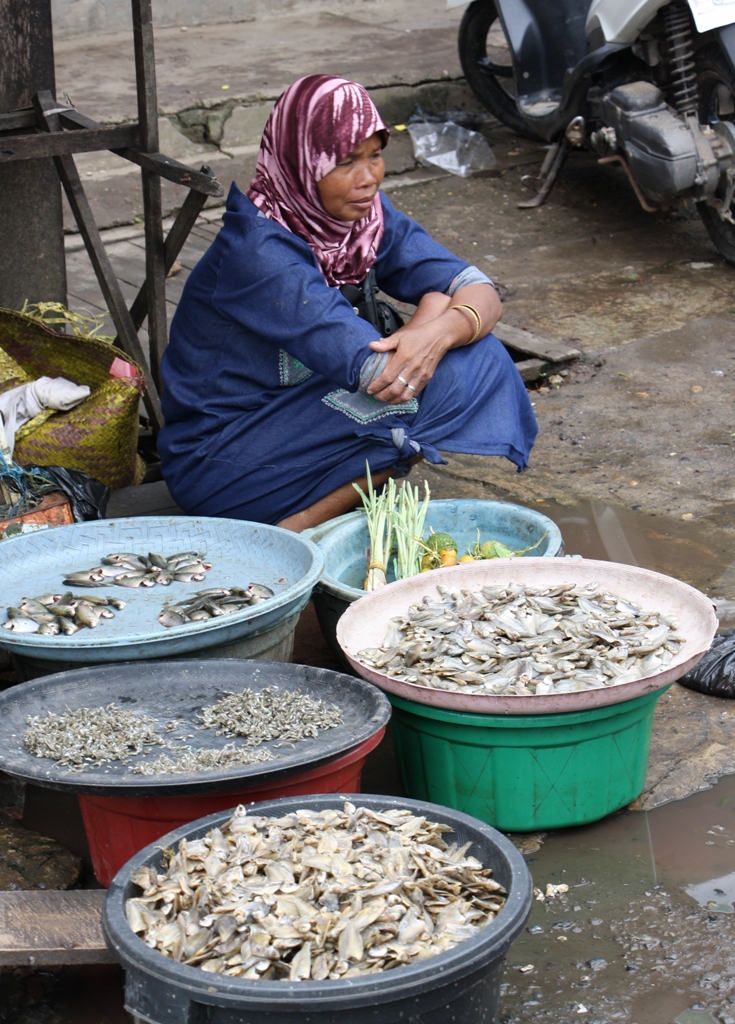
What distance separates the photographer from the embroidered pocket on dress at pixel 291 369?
3.14 metres

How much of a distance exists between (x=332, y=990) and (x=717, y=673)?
1667 mm

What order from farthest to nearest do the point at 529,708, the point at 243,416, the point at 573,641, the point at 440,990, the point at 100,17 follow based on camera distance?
the point at 100,17 → the point at 243,416 → the point at 573,641 → the point at 529,708 → the point at 440,990

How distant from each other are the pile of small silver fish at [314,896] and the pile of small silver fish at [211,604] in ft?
2.26

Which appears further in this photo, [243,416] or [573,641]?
[243,416]

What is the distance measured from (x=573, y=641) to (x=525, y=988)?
0.68 m

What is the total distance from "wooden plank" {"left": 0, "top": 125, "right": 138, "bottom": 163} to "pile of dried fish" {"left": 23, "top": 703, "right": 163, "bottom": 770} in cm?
180

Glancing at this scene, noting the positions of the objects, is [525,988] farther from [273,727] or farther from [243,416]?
[243,416]

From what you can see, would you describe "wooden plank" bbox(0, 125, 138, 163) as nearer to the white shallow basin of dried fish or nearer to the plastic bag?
the white shallow basin of dried fish

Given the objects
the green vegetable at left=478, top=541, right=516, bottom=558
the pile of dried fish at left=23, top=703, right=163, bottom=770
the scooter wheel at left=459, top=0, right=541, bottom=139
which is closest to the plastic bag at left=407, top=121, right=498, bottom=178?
the scooter wheel at left=459, top=0, right=541, bottom=139

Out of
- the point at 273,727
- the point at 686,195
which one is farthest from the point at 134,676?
the point at 686,195

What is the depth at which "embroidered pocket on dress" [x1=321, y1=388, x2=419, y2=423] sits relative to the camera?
10.1ft

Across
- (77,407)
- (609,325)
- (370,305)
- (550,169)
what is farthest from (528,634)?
(550,169)

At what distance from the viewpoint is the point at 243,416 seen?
3227 millimetres

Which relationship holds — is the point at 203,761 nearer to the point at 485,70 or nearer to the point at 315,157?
the point at 315,157
